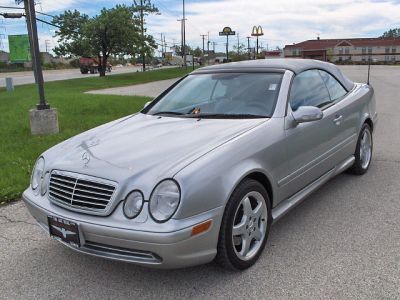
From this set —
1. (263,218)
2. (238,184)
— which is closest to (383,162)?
(263,218)

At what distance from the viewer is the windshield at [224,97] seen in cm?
382

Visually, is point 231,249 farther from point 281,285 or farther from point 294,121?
point 294,121

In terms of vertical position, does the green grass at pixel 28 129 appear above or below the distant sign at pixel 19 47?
below

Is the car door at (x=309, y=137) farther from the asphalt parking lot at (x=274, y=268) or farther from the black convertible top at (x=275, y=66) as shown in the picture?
the asphalt parking lot at (x=274, y=268)

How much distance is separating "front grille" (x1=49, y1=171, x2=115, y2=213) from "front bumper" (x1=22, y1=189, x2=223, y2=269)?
8cm

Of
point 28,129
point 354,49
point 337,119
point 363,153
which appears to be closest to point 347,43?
point 354,49

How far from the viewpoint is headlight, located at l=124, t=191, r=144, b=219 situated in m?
2.68

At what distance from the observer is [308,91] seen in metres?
4.27

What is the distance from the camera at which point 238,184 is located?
117 inches

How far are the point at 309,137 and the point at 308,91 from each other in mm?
615

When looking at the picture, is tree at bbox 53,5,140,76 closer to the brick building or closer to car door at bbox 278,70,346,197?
car door at bbox 278,70,346,197

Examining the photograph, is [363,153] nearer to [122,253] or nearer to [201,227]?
[201,227]

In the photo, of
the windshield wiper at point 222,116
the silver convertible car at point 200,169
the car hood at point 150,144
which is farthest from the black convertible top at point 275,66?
the car hood at point 150,144

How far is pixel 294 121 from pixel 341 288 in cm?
142
